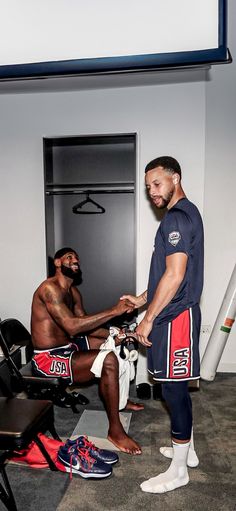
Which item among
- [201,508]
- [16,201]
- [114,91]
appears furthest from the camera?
[16,201]

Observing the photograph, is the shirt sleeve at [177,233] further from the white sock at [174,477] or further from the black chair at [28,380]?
the black chair at [28,380]

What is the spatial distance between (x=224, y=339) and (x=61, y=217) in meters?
1.65

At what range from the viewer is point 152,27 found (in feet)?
4.51

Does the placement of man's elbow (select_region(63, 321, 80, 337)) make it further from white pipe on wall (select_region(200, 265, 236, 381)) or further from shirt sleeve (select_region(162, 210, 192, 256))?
white pipe on wall (select_region(200, 265, 236, 381))

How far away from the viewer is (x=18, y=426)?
1.86 m

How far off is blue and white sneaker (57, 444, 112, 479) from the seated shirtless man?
26 centimetres

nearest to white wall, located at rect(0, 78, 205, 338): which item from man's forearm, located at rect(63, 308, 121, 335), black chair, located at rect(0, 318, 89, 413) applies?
black chair, located at rect(0, 318, 89, 413)

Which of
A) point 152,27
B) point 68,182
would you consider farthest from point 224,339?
point 152,27

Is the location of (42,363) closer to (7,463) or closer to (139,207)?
(7,463)

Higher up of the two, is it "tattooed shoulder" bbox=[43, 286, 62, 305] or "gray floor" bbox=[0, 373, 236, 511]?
"tattooed shoulder" bbox=[43, 286, 62, 305]

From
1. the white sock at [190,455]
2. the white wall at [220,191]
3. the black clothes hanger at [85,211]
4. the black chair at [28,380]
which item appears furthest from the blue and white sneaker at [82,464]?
the black clothes hanger at [85,211]

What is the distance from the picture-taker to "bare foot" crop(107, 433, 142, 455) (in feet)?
7.80

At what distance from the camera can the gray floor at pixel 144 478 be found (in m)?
1.97

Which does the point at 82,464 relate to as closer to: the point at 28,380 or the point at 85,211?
the point at 28,380
